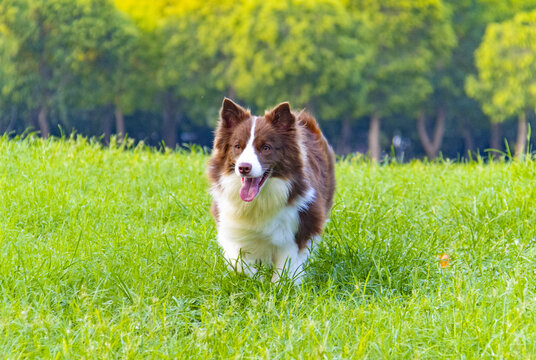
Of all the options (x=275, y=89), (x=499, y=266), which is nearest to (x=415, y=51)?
(x=275, y=89)

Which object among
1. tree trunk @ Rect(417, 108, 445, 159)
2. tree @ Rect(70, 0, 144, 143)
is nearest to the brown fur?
tree @ Rect(70, 0, 144, 143)

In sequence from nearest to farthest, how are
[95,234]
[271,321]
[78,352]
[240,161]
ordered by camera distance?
[78,352], [271,321], [240,161], [95,234]

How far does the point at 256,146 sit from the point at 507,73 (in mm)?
31753

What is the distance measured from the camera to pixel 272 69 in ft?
104

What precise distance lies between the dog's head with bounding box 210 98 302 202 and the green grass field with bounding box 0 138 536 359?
647 millimetres

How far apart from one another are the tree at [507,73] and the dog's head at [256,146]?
3027 centimetres

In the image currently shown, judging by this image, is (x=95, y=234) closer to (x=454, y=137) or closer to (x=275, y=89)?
(x=275, y=89)

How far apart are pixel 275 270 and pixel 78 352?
1474 mm

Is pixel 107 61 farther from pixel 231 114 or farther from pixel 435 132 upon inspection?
pixel 231 114

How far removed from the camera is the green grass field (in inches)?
138

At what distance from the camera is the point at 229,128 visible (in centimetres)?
453

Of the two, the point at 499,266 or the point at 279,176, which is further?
the point at 499,266

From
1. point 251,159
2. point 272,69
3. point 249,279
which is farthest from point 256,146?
point 272,69

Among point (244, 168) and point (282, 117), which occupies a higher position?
point (282, 117)
